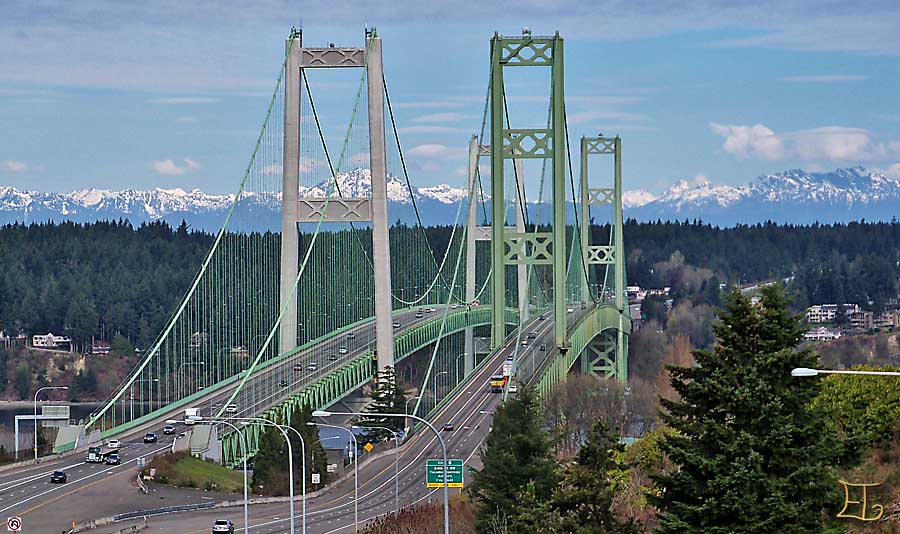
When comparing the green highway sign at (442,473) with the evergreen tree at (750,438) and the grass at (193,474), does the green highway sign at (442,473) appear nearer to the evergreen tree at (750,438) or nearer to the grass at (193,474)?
the evergreen tree at (750,438)

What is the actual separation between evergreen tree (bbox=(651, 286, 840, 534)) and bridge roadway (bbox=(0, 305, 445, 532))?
2595 centimetres

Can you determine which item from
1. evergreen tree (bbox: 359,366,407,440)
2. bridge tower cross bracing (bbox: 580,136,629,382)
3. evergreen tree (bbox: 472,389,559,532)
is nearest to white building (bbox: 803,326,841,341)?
bridge tower cross bracing (bbox: 580,136,629,382)

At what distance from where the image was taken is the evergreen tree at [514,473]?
120 ft

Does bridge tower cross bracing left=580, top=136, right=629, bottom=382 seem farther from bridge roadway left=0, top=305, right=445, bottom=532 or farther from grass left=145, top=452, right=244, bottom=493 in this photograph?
grass left=145, top=452, right=244, bottom=493

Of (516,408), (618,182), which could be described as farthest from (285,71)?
(618,182)

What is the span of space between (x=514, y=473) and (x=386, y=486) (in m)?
21.2

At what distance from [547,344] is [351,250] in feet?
33.5

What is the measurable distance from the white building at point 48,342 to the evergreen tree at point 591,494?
155214mm

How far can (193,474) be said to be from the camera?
2430 inches

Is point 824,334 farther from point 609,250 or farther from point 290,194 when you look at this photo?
point 290,194

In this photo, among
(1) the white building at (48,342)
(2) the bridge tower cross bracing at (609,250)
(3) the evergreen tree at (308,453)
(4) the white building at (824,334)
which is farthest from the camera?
(1) the white building at (48,342)

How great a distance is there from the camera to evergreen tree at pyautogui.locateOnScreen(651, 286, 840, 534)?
2600 centimetres

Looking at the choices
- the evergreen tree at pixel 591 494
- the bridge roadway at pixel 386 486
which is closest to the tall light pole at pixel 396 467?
the bridge roadway at pixel 386 486

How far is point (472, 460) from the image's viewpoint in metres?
60.8
